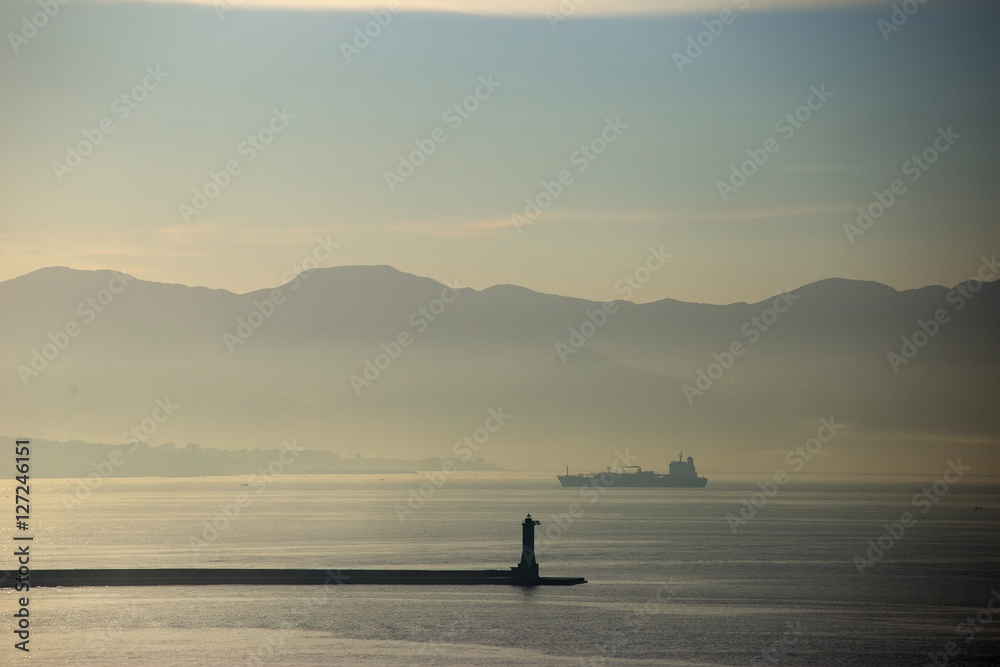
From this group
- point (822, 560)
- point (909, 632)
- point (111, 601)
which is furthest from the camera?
point (822, 560)

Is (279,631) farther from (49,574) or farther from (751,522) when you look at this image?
(751,522)

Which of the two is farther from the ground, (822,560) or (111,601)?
(822,560)

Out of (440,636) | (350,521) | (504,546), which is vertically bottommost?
(440,636)

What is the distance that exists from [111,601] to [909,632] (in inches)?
1735

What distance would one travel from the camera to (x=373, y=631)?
57.0 meters

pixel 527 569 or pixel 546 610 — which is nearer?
pixel 546 610

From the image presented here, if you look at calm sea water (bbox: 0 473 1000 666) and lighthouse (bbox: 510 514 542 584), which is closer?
calm sea water (bbox: 0 473 1000 666)

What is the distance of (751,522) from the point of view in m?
174

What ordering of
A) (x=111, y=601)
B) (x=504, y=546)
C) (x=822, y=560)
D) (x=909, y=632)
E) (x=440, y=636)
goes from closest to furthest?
(x=440, y=636) → (x=909, y=632) → (x=111, y=601) → (x=822, y=560) → (x=504, y=546)

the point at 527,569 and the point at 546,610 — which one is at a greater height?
the point at 527,569

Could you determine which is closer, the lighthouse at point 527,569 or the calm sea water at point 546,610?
the calm sea water at point 546,610

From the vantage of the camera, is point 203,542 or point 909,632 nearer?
point 909,632

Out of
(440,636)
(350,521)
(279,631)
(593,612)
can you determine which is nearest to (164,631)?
(279,631)

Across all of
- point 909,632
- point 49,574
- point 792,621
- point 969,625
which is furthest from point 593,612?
point 49,574
